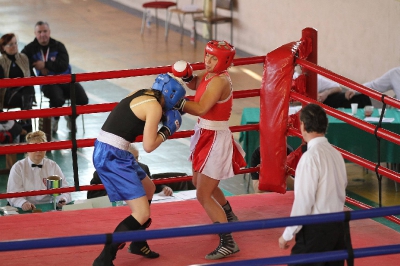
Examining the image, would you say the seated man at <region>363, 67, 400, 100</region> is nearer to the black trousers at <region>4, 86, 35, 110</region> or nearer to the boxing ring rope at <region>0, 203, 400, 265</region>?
the black trousers at <region>4, 86, 35, 110</region>

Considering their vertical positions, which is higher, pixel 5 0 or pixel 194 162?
pixel 5 0

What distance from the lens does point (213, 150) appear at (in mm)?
4691

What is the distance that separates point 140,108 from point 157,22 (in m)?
12.3

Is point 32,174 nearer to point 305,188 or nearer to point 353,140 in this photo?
point 353,140

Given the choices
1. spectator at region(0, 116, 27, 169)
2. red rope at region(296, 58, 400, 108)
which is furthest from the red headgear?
spectator at region(0, 116, 27, 169)

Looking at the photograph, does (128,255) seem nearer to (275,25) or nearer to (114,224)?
(114,224)

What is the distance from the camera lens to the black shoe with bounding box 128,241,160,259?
445 cm

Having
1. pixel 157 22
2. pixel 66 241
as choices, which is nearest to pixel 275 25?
pixel 157 22

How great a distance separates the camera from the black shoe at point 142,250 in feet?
14.6

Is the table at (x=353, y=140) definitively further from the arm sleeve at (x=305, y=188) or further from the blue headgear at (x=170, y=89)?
the arm sleeve at (x=305, y=188)

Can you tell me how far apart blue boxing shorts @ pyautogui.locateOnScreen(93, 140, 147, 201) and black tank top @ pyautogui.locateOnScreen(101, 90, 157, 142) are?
0.09m

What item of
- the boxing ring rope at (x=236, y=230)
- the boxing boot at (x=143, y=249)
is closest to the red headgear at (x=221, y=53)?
the boxing boot at (x=143, y=249)

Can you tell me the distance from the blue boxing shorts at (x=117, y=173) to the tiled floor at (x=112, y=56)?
4.26 m

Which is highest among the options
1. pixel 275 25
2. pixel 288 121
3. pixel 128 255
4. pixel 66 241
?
pixel 275 25
